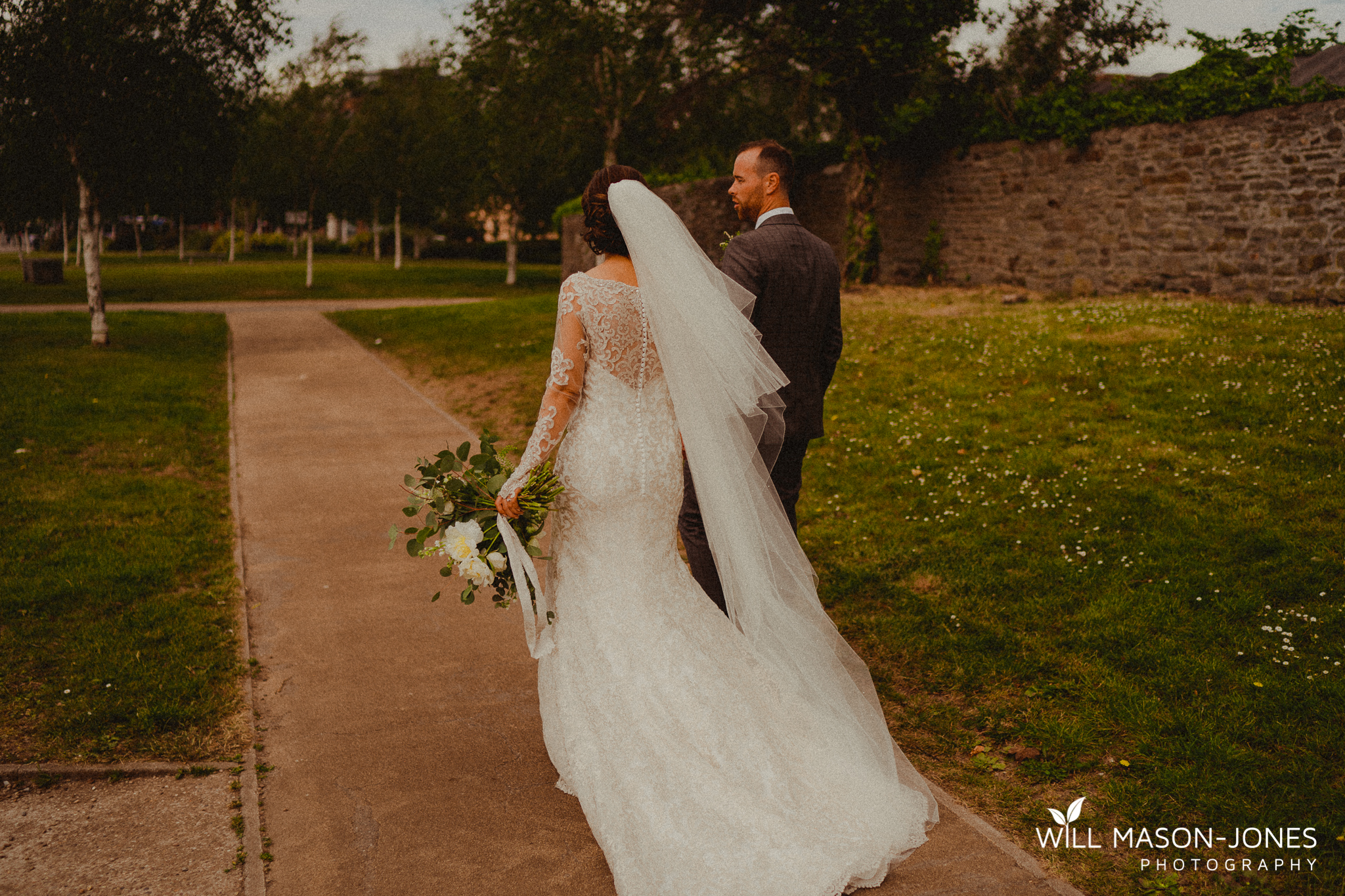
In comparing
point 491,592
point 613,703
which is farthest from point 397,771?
point 491,592

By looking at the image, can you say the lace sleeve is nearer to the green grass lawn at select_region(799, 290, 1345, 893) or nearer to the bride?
the bride

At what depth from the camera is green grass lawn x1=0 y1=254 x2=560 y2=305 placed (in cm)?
2798

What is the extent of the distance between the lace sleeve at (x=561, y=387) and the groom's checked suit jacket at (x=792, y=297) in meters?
1.06

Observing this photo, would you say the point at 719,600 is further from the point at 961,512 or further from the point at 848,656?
the point at 961,512

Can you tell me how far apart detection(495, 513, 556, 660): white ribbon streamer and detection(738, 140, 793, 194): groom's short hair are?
220 cm

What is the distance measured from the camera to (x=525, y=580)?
138 inches

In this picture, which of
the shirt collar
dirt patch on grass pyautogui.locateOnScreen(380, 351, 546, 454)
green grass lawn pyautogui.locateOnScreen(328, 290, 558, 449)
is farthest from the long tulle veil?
dirt patch on grass pyautogui.locateOnScreen(380, 351, 546, 454)

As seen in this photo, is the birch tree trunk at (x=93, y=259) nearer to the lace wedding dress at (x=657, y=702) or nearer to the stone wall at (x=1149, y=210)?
the stone wall at (x=1149, y=210)

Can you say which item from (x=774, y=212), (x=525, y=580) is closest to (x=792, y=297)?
(x=774, y=212)

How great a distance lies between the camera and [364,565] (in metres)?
6.36

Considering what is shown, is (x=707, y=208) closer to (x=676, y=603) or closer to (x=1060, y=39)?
(x=1060, y=39)

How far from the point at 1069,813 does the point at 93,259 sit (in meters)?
16.6

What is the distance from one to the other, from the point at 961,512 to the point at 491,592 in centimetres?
349

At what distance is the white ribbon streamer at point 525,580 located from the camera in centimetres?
349
